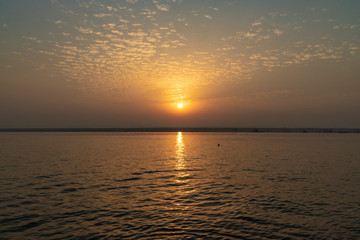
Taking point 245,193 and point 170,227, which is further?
point 245,193

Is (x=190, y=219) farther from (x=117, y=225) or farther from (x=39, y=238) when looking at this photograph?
(x=39, y=238)

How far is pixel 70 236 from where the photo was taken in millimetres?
16172

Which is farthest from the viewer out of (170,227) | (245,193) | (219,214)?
(245,193)

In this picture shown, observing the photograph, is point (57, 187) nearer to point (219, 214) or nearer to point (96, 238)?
point (96, 238)

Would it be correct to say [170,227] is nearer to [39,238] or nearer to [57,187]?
[39,238]

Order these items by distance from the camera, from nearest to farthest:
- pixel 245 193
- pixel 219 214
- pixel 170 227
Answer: pixel 170 227 < pixel 219 214 < pixel 245 193

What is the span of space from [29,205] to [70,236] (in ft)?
29.2

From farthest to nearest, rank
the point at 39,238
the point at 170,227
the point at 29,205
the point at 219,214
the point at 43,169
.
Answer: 1. the point at 43,169
2. the point at 29,205
3. the point at 219,214
4. the point at 170,227
5. the point at 39,238

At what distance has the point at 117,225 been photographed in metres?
18.1

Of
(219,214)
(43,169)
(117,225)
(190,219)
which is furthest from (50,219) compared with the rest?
(43,169)

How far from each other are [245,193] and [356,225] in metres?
10.5

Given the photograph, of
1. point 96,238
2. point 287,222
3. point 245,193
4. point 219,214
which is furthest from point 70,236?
point 245,193

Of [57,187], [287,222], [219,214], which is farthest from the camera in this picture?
[57,187]

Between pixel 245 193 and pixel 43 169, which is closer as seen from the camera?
pixel 245 193
